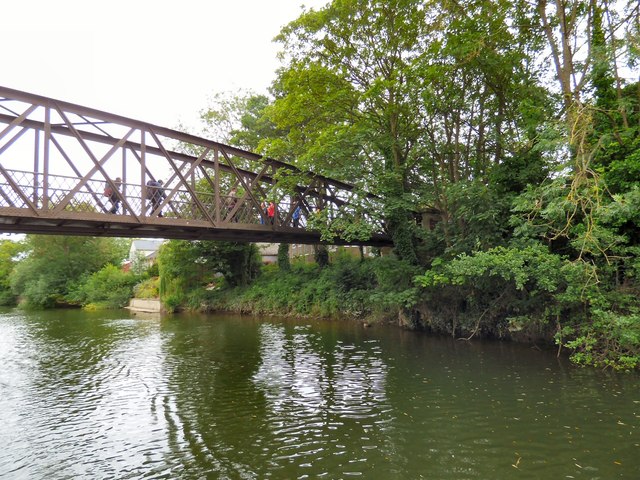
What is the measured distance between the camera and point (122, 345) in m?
18.6

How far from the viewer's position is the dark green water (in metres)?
6.41

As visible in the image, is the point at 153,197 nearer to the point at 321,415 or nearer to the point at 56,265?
the point at 321,415

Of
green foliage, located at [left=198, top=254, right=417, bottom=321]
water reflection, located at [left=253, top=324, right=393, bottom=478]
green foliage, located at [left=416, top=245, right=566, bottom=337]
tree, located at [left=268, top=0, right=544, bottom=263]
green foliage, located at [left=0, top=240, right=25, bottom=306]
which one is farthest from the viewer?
green foliage, located at [left=0, top=240, right=25, bottom=306]

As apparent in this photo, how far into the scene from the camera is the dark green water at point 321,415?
6.41 meters

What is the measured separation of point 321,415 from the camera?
870 centimetres

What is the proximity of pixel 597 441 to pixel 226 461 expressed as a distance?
6117 millimetres

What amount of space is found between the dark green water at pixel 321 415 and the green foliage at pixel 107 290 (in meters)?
29.2

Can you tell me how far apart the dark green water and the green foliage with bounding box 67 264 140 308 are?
95.8ft

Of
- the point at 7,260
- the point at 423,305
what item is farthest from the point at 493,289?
the point at 7,260

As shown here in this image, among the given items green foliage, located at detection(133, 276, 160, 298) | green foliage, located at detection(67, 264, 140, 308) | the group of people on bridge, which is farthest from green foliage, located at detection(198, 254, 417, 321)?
green foliage, located at detection(67, 264, 140, 308)

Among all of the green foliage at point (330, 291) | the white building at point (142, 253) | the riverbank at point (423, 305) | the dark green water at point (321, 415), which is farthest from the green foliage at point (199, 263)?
the dark green water at point (321, 415)

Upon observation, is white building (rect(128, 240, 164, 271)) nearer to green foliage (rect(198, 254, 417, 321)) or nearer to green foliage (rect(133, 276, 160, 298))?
green foliage (rect(133, 276, 160, 298))

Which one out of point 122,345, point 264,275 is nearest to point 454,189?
point 122,345

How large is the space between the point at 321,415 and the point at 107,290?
139 ft
